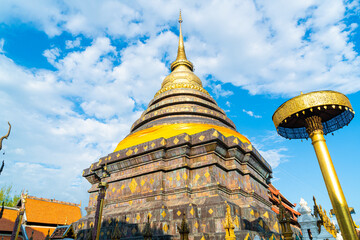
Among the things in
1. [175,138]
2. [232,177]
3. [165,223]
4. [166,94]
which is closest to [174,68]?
[166,94]

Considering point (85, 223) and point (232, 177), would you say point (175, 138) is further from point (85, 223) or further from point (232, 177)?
point (85, 223)

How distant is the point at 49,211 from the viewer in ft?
87.2

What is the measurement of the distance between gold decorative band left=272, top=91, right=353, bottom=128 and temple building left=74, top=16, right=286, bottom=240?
4.97m

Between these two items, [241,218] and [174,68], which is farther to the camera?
[174,68]

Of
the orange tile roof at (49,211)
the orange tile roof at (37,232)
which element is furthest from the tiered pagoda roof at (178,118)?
the orange tile roof at (37,232)

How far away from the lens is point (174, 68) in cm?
2827

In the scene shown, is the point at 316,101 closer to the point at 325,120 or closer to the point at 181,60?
the point at 325,120

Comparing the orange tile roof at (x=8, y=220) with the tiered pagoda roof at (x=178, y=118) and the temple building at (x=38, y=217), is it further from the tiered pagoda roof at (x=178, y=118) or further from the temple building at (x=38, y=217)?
the tiered pagoda roof at (x=178, y=118)

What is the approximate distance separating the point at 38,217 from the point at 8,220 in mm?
2663

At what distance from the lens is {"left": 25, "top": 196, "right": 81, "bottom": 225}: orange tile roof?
24.8 metres

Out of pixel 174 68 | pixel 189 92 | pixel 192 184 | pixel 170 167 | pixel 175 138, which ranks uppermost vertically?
pixel 174 68

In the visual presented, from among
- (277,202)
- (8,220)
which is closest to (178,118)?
(277,202)

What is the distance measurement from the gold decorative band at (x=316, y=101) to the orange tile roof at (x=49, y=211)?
24199 mm

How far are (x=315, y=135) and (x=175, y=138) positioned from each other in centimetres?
728
